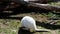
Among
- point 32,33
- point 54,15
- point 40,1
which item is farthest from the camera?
point 40,1

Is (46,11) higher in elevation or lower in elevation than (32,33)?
higher

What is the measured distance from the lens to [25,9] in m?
7.65

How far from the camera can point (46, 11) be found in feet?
25.1

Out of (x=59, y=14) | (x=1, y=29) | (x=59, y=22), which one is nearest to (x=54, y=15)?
(x=59, y=14)

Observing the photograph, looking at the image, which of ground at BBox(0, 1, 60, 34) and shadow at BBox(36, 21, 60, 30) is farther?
shadow at BBox(36, 21, 60, 30)

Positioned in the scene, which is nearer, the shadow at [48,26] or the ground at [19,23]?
the ground at [19,23]

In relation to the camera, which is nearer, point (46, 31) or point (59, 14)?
point (46, 31)

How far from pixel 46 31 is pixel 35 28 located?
367 millimetres

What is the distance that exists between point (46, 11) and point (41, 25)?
50.1 inches

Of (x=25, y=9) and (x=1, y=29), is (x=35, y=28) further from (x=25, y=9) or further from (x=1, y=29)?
(x=25, y=9)

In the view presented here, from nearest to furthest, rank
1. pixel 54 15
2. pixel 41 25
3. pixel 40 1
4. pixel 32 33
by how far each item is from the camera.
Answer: pixel 32 33, pixel 41 25, pixel 54 15, pixel 40 1

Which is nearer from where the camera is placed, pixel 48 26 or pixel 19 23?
pixel 48 26

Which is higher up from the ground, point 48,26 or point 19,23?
point 19,23

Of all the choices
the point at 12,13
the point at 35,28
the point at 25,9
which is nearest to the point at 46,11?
the point at 25,9
